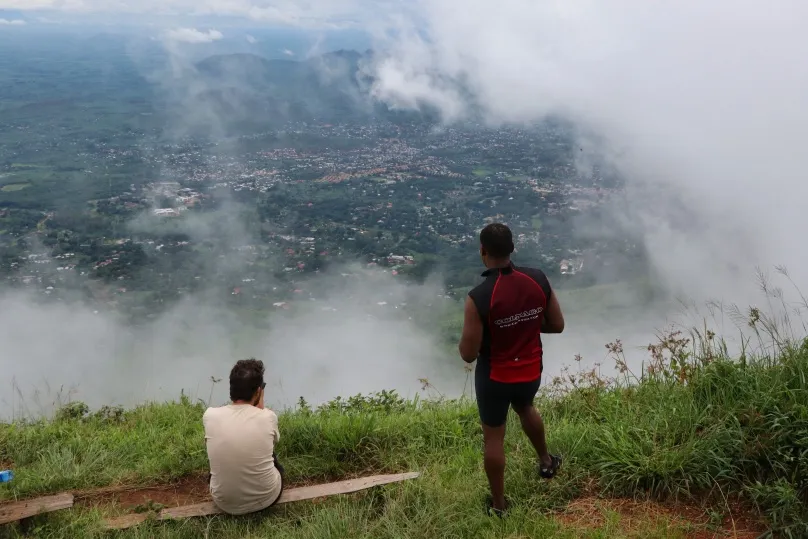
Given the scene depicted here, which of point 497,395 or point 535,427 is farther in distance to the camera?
point 535,427

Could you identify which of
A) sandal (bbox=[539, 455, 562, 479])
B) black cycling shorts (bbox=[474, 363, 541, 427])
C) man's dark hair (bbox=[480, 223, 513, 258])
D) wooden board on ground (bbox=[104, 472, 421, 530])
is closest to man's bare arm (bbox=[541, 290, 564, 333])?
black cycling shorts (bbox=[474, 363, 541, 427])

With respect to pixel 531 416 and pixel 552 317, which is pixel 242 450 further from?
pixel 552 317

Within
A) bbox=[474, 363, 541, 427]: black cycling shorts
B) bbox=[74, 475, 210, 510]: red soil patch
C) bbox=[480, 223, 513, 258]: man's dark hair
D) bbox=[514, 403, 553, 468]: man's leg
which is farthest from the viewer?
bbox=[74, 475, 210, 510]: red soil patch

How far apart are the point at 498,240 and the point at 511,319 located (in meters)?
0.40

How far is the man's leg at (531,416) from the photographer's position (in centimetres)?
298

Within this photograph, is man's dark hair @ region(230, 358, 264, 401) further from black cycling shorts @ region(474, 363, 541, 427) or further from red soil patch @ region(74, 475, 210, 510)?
black cycling shorts @ region(474, 363, 541, 427)

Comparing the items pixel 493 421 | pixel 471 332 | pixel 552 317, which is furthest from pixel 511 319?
pixel 493 421

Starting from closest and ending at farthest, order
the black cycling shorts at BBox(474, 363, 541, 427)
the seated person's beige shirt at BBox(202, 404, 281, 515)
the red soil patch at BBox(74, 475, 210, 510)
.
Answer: the black cycling shorts at BBox(474, 363, 541, 427) < the seated person's beige shirt at BBox(202, 404, 281, 515) < the red soil patch at BBox(74, 475, 210, 510)

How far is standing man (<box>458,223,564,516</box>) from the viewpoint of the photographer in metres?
2.80

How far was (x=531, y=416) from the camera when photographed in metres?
3.12

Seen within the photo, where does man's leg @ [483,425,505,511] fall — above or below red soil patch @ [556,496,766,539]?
above

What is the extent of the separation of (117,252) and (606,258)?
3528cm

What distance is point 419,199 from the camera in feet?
167

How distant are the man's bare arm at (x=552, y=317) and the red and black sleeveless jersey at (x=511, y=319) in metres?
0.04
